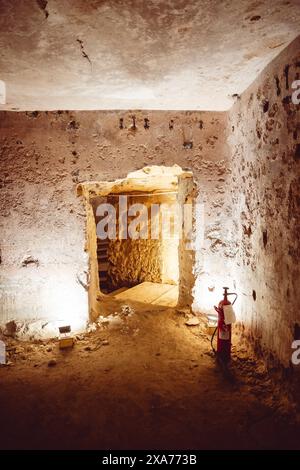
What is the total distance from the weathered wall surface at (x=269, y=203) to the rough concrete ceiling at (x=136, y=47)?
0.26m

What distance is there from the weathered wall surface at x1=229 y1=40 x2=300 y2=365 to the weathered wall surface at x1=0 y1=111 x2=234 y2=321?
486 millimetres

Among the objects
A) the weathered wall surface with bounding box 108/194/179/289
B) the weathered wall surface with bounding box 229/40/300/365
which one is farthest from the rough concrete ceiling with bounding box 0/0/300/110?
the weathered wall surface with bounding box 108/194/179/289

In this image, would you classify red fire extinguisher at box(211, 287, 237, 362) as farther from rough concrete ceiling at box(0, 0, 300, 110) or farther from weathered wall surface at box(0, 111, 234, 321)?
rough concrete ceiling at box(0, 0, 300, 110)

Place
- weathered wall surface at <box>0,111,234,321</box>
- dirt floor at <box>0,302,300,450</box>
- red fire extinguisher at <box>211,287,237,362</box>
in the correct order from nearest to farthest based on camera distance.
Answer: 1. dirt floor at <box>0,302,300,450</box>
2. red fire extinguisher at <box>211,287,237,362</box>
3. weathered wall surface at <box>0,111,234,321</box>

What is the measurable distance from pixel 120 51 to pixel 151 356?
306cm

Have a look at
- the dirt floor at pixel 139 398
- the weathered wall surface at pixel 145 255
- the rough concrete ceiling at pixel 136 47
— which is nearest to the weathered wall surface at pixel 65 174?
the rough concrete ceiling at pixel 136 47

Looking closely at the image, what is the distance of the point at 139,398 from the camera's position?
2.71 meters

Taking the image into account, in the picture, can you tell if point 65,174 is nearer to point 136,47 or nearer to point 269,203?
point 136,47

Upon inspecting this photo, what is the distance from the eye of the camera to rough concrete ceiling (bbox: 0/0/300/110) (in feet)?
6.19

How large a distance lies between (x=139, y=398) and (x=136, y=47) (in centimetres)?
295

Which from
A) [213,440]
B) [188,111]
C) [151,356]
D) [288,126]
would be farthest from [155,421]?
[188,111]

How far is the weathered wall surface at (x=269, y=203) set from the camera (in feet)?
7.98

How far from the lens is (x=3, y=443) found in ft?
7.27

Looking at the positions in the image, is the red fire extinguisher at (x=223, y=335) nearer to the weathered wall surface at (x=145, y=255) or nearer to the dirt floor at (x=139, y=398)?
the dirt floor at (x=139, y=398)
